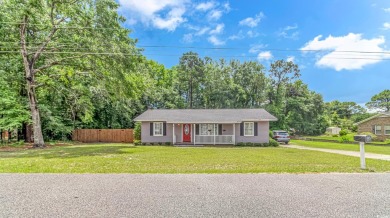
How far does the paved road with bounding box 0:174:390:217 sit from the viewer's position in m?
4.15

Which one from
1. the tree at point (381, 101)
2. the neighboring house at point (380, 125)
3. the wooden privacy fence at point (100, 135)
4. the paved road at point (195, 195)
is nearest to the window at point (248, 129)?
the wooden privacy fence at point (100, 135)

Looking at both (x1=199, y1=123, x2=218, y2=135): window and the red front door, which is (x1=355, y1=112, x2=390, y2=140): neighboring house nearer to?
(x1=199, y1=123, x2=218, y2=135): window

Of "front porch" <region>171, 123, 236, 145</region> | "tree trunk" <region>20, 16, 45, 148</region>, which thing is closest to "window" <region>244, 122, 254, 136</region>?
"front porch" <region>171, 123, 236, 145</region>

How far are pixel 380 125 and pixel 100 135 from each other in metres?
33.3

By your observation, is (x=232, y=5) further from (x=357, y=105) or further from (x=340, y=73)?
(x=357, y=105)

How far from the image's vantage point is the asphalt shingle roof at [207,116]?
810 inches

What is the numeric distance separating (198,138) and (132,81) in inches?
320

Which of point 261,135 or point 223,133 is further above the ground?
point 223,133

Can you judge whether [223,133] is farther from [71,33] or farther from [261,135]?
[71,33]

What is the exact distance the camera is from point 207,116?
21.9m

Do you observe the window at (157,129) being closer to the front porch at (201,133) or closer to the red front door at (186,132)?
the front porch at (201,133)

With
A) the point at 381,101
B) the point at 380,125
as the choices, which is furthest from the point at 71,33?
the point at 381,101

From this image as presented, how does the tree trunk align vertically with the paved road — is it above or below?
above

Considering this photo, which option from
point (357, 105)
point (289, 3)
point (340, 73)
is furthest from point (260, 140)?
point (357, 105)
